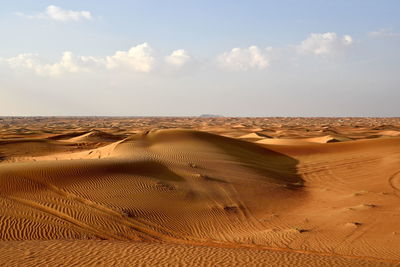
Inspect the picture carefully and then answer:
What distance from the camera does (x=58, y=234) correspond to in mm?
10000

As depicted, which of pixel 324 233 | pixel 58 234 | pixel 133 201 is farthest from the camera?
pixel 133 201

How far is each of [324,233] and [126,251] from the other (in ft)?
19.0

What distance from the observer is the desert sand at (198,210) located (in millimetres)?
8055

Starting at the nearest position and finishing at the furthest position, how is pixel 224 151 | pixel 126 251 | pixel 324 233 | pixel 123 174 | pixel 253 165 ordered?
pixel 126 251
pixel 324 233
pixel 123 174
pixel 253 165
pixel 224 151

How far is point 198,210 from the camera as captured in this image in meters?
13.1

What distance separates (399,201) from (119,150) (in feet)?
46.7

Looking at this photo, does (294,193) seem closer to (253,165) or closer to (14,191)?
(253,165)

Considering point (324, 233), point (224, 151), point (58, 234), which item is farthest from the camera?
point (224, 151)

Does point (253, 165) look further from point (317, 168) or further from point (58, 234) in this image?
point (58, 234)

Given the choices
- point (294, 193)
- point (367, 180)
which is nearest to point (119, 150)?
point (294, 193)

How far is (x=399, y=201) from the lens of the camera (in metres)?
13.7

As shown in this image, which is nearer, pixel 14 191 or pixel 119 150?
pixel 14 191

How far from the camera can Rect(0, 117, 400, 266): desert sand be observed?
805 centimetres

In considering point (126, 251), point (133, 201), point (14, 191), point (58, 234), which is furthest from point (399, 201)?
point (14, 191)
